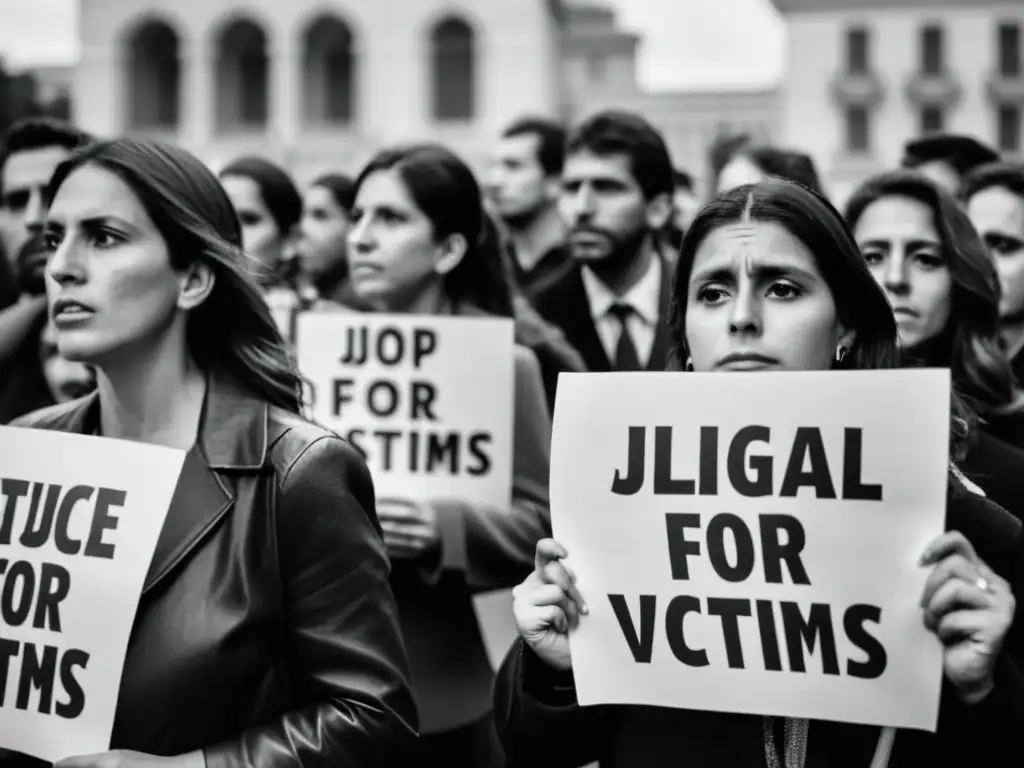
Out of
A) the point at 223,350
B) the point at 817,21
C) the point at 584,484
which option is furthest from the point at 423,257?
the point at 817,21

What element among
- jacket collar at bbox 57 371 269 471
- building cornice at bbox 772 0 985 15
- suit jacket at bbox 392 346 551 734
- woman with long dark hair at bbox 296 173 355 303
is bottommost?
suit jacket at bbox 392 346 551 734

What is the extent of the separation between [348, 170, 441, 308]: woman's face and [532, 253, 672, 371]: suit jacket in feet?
2.62

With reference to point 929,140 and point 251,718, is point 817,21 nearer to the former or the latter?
point 929,140

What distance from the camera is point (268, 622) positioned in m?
2.29

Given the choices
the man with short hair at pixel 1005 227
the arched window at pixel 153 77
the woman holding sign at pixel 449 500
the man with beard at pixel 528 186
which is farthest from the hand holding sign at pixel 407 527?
the arched window at pixel 153 77

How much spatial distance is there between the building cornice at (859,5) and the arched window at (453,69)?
547 inches

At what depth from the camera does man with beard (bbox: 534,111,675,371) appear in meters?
4.81

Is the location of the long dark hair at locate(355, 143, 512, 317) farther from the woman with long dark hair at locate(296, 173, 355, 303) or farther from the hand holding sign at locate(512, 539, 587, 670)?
the hand holding sign at locate(512, 539, 587, 670)

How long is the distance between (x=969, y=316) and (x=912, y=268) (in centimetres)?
17

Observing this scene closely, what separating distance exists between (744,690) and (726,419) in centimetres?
38

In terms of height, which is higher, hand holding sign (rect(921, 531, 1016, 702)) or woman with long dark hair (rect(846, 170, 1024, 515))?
woman with long dark hair (rect(846, 170, 1024, 515))

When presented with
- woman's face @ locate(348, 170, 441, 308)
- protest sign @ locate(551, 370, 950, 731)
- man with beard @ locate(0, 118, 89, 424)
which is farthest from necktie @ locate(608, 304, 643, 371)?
protest sign @ locate(551, 370, 950, 731)

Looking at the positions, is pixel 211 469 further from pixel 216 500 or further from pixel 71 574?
pixel 71 574

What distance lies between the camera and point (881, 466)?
205 cm
